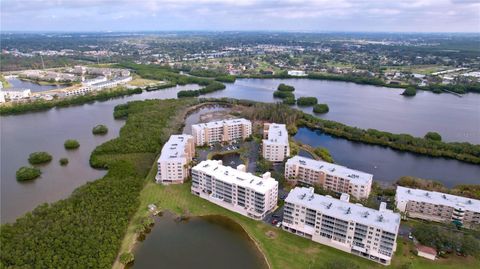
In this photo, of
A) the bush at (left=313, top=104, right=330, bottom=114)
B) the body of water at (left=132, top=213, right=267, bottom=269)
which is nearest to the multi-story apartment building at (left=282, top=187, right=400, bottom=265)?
the body of water at (left=132, top=213, right=267, bottom=269)

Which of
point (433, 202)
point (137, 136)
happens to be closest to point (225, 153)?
point (137, 136)

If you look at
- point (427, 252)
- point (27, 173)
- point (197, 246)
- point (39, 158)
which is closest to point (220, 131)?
point (197, 246)

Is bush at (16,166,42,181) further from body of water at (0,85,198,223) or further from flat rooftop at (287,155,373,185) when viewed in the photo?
A: flat rooftop at (287,155,373,185)

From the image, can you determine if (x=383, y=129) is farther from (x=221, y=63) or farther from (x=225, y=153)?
(x=221, y=63)

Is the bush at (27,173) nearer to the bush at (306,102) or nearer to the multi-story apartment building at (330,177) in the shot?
the multi-story apartment building at (330,177)

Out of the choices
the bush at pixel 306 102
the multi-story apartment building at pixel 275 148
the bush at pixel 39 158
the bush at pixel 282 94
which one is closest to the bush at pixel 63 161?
the bush at pixel 39 158

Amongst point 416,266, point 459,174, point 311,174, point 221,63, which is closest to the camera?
point 416,266

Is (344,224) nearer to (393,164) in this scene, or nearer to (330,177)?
(330,177)
